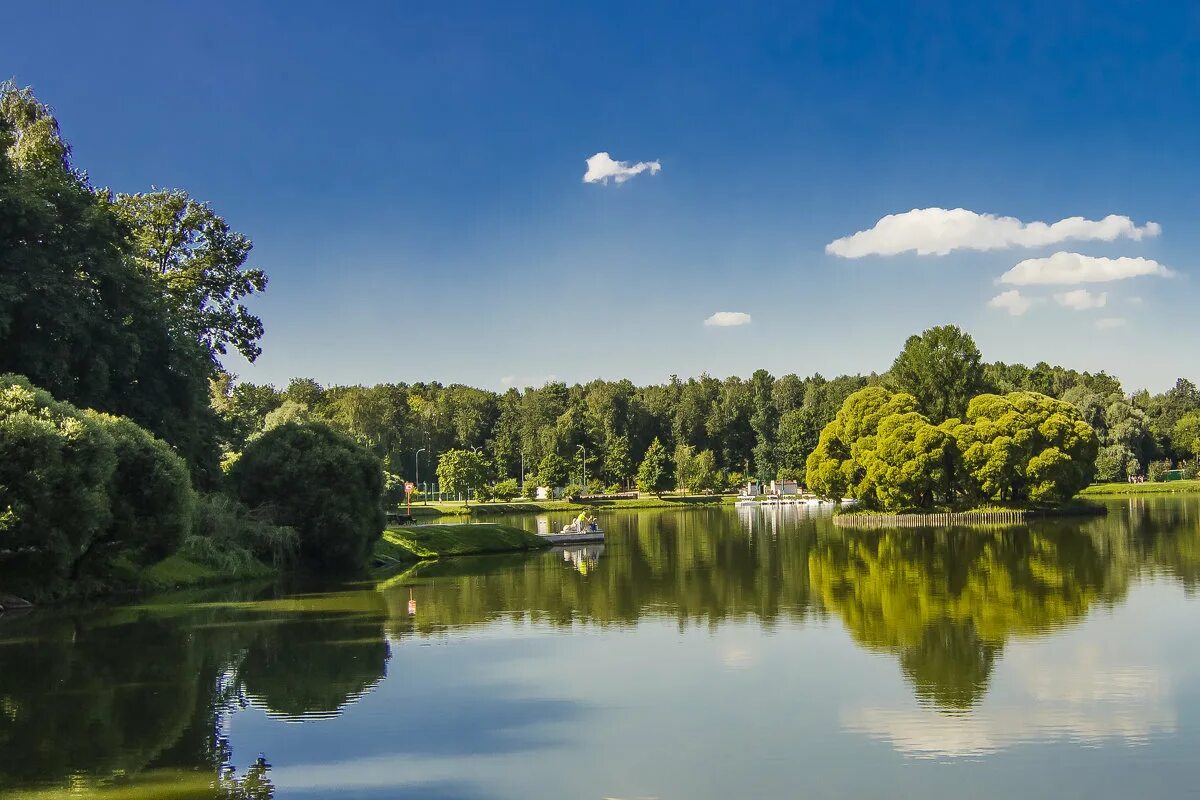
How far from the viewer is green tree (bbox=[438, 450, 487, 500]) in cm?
11019

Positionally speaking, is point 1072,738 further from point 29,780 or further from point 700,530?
point 700,530

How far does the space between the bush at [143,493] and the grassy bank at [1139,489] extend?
97238 millimetres

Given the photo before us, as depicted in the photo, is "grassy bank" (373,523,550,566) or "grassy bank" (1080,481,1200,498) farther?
"grassy bank" (1080,481,1200,498)

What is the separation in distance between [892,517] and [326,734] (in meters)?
59.6

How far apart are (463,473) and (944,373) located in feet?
165

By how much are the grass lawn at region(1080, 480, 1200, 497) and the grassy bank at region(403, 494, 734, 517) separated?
1666 inches

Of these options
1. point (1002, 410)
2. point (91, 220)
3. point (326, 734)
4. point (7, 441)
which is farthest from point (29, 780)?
point (1002, 410)

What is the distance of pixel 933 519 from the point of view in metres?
67.3

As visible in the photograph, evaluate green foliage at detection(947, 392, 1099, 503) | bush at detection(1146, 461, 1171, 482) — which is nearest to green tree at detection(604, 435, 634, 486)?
bush at detection(1146, 461, 1171, 482)

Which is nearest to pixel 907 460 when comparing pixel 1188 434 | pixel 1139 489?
pixel 1139 489

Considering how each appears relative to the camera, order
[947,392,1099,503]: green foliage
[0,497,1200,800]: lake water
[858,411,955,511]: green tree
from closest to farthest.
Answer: [0,497,1200,800]: lake water, [858,411,955,511]: green tree, [947,392,1099,503]: green foliage

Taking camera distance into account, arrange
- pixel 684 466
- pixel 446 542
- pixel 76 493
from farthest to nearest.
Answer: pixel 684 466 < pixel 446 542 < pixel 76 493

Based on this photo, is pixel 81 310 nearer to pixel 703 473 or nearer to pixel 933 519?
pixel 933 519

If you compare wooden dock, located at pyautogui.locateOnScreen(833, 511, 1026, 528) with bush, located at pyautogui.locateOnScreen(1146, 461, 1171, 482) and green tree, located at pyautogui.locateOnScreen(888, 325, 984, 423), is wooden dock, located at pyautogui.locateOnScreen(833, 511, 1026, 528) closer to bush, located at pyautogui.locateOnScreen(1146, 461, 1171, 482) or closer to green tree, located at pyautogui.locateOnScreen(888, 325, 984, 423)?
green tree, located at pyautogui.locateOnScreen(888, 325, 984, 423)
